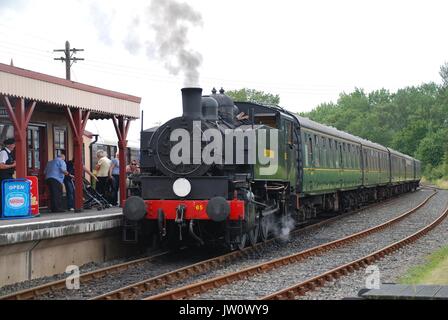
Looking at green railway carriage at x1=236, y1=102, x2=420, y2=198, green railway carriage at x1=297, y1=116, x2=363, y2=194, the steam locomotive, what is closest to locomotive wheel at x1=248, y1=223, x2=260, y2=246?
the steam locomotive

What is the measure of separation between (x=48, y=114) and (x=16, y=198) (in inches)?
135

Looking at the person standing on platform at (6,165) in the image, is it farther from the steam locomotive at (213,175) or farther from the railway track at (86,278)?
the railway track at (86,278)

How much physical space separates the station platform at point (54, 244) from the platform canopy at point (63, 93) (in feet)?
8.00

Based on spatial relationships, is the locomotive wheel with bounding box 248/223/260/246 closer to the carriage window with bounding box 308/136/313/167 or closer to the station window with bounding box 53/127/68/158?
the carriage window with bounding box 308/136/313/167

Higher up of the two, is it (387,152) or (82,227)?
(387,152)

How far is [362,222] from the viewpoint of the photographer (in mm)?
19453

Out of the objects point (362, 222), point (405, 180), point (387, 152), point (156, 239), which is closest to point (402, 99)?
point (405, 180)

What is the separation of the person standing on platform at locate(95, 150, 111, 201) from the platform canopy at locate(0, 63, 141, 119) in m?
1.07

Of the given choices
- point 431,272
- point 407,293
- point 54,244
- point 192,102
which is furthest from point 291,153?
point 407,293

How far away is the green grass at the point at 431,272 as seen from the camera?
351 inches

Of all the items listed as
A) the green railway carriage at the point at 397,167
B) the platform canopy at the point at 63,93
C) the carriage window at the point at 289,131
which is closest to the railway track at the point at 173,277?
the carriage window at the point at 289,131

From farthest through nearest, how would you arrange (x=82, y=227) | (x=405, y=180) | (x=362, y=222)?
(x=405, y=180) < (x=362, y=222) < (x=82, y=227)

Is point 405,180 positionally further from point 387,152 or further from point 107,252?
point 107,252
